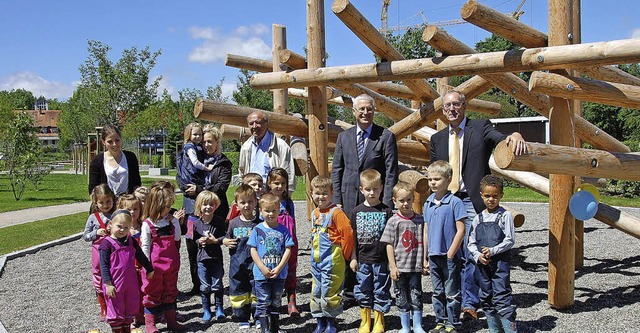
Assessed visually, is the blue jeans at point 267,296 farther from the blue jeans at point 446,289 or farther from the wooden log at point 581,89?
the wooden log at point 581,89

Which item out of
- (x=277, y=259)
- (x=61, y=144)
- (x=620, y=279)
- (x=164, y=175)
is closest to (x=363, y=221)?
(x=277, y=259)

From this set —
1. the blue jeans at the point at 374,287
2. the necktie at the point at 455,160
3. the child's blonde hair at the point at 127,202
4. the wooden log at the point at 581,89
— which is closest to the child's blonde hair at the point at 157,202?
the child's blonde hair at the point at 127,202

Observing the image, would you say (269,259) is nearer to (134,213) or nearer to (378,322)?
(378,322)

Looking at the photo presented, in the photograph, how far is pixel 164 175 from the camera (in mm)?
32625

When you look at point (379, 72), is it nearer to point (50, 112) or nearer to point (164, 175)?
point (164, 175)

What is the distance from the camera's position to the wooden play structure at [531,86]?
484cm

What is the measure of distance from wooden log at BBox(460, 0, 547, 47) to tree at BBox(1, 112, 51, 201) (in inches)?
656

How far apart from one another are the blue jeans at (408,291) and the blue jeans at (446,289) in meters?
0.13

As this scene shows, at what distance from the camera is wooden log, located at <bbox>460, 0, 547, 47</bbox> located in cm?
530

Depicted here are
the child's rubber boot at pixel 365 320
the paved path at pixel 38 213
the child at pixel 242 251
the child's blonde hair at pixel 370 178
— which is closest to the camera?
the child's blonde hair at pixel 370 178

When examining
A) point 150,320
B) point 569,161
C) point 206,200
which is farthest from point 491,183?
point 150,320

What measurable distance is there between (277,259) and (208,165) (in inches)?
59.9

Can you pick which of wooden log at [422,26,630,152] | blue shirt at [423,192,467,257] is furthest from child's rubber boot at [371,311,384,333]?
wooden log at [422,26,630,152]

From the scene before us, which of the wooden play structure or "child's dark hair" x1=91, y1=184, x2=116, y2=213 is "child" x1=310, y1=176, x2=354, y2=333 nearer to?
the wooden play structure
